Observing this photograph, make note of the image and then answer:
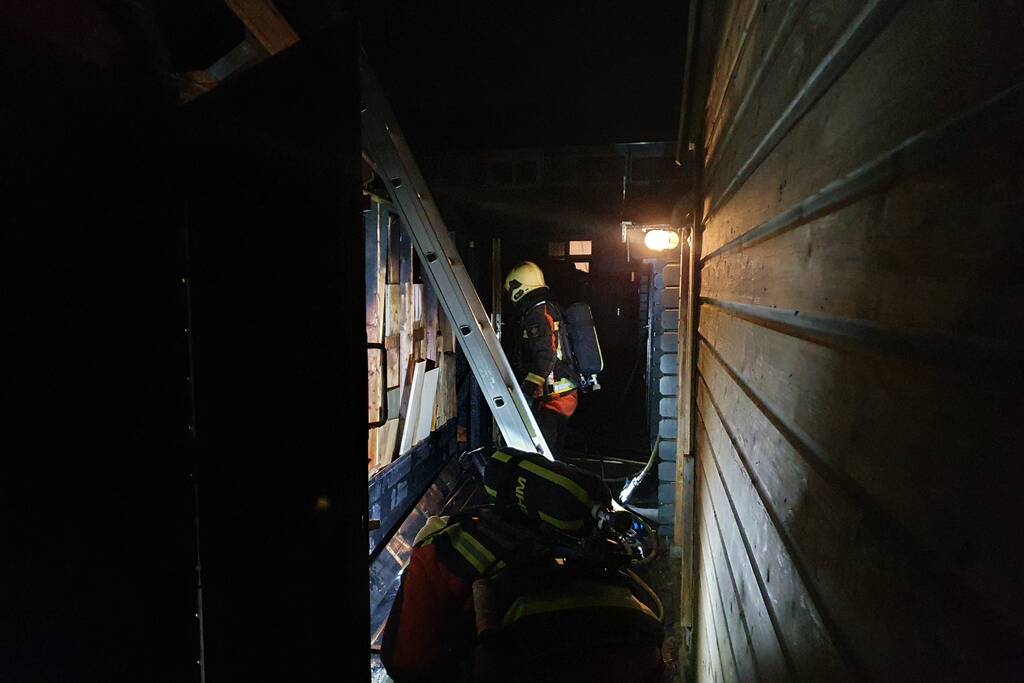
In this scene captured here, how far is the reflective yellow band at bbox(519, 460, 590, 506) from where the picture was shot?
7.32ft

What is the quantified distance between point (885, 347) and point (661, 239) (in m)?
3.69

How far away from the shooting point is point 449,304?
423cm

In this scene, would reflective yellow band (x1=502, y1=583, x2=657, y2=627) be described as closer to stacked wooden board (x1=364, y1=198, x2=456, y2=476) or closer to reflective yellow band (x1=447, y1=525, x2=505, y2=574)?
reflective yellow band (x1=447, y1=525, x2=505, y2=574)

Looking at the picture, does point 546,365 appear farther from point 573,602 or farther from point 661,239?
point 573,602

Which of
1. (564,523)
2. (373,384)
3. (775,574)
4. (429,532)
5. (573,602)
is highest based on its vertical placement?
(775,574)

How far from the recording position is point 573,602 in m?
1.82

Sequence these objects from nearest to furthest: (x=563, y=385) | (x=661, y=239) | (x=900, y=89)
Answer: (x=900, y=89) → (x=661, y=239) → (x=563, y=385)

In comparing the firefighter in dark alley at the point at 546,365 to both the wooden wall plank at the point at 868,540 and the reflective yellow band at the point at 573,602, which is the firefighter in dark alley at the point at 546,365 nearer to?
the reflective yellow band at the point at 573,602

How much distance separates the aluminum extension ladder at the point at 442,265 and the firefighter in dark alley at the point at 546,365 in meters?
1.21

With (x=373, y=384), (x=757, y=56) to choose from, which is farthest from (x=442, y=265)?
(x=757, y=56)

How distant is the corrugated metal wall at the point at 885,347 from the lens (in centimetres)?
36

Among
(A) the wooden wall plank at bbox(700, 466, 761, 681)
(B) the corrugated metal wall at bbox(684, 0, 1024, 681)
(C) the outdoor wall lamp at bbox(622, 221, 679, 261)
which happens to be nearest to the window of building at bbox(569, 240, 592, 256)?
(C) the outdoor wall lamp at bbox(622, 221, 679, 261)

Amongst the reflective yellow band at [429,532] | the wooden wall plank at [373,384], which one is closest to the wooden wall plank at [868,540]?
the reflective yellow band at [429,532]

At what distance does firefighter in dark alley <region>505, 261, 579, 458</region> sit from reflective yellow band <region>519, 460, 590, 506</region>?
318 cm
